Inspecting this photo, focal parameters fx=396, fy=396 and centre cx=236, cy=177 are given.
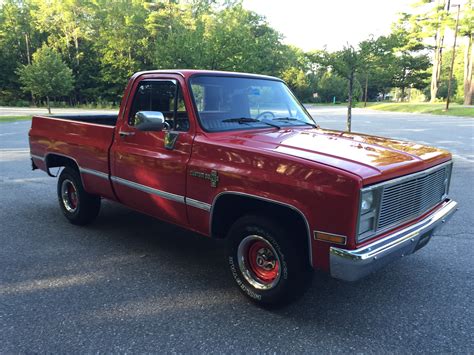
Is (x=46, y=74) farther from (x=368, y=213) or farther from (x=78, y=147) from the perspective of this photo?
(x=368, y=213)

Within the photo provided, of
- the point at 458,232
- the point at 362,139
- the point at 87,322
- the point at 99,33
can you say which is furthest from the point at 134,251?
the point at 99,33

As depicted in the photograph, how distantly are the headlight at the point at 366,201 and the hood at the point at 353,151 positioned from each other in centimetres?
9

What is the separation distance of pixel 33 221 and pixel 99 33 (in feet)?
181

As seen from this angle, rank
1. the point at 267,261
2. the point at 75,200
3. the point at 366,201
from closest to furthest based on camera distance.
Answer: the point at 366,201
the point at 267,261
the point at 75,200

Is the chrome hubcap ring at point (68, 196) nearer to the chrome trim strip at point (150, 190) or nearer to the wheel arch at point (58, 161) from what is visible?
the wheel arch at point (58, 161)

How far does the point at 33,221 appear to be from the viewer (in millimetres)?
5379

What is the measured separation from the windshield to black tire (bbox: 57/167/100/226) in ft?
7.27

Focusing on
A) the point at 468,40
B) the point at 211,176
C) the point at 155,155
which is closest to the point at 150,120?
the point at 155,155

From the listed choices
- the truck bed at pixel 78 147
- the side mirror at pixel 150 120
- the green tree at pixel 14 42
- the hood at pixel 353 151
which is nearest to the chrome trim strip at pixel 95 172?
the truck bed at pixel 78 147

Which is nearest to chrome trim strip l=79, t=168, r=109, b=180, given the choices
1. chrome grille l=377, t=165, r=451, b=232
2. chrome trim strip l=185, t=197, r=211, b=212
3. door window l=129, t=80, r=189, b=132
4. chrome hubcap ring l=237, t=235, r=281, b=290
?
door window l=129, t=80, r=189, b=132

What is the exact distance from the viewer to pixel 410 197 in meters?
3.09

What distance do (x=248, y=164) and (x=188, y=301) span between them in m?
1.28

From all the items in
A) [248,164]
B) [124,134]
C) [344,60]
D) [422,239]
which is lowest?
[422,239]

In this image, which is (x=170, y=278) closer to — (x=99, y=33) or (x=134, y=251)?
(x=134, y=251)
